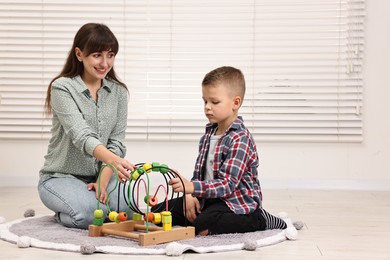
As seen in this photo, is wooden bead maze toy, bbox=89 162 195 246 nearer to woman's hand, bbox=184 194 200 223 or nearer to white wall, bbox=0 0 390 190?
woman's hand, bbox=184 194 200 223

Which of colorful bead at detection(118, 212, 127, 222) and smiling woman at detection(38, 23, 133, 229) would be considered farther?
smiling woman at detection(38, 23, 133, 229)

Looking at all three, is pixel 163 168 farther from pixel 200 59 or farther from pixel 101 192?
pixel 200 59

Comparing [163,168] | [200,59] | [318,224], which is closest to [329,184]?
[200,59]

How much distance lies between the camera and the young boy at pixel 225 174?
2.24m

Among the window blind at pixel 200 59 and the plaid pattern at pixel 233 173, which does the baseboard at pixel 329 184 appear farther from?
the plaid pattern at pixel 233 173

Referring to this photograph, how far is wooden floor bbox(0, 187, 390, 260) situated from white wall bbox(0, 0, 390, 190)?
161mm

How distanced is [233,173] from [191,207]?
200mm

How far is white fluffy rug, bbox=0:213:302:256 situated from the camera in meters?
1.98

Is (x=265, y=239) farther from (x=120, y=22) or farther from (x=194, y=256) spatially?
(x=120, y=22)

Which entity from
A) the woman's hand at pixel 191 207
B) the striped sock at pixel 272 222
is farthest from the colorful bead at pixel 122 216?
the striped sock at pixel 272 222

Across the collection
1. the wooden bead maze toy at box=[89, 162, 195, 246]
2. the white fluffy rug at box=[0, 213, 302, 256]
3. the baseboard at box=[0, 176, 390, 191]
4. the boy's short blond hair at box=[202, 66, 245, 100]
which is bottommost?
the baseboard at box=[0, 176, 390, 191]

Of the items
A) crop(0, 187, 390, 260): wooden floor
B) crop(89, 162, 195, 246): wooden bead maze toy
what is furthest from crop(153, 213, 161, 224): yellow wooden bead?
crop(0, 187, 390, 260): wooden floor

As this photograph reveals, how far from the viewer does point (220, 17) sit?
382cm

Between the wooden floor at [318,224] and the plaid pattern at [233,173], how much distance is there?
208 millimetres
